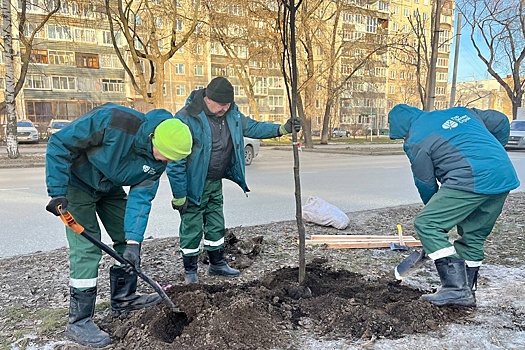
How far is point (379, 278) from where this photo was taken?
146 inches

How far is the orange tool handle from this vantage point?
8.15 ft

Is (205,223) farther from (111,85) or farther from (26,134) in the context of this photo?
(111,85)

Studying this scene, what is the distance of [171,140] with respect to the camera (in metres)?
2.57

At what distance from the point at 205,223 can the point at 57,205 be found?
159 centimetres

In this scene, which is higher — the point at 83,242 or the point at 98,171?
the point at 98,171

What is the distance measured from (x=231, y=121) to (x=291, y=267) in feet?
4.84

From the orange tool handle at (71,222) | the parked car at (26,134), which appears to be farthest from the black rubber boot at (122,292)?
the parked car at (26,134)

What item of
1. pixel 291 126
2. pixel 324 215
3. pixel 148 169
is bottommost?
pixel 324 215

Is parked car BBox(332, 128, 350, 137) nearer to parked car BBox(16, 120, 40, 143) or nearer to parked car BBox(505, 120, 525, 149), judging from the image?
parked car BBox(505, 120, 525, 149)

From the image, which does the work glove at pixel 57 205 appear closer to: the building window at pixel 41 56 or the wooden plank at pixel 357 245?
the wooden plank at pixel 357 245

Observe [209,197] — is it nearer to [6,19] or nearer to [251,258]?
[251,258]

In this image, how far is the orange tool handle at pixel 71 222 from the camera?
2.48 meters

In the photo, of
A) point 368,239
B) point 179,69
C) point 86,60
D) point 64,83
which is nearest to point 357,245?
point 368,239

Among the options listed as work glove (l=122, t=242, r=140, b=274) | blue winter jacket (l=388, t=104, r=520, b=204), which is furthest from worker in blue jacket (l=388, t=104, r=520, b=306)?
work glove (l=122, t=242, r=140, b=274)
